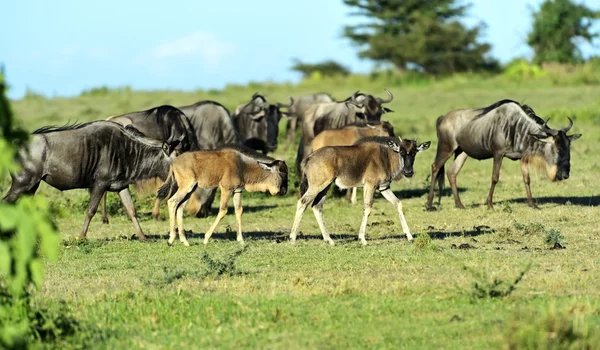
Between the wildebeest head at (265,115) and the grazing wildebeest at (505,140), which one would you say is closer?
the grazing wildebeest at (505,140)

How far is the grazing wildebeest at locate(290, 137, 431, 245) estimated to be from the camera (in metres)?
11.7

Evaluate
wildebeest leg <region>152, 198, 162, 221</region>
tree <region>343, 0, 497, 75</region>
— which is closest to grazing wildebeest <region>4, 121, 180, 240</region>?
wildebeest leg <region>152, 198, 162, 221</region>

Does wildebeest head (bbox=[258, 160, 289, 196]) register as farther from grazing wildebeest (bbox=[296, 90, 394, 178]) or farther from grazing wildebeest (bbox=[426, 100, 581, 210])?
grazing wildebeest (bbox=[296, 90, 394, 178])

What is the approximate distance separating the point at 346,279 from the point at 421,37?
48.9m

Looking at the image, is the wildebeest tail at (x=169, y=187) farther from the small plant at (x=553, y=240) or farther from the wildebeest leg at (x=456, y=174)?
the wildebeest leg at (x=456, y=174)

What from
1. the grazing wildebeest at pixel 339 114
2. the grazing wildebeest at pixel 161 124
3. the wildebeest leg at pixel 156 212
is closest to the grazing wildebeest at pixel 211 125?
the grazing wildebeest at pixel 161 124

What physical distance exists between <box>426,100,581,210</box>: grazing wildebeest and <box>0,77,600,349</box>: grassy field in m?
0.60

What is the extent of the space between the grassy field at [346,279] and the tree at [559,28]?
134 ft

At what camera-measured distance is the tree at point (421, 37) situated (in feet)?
184

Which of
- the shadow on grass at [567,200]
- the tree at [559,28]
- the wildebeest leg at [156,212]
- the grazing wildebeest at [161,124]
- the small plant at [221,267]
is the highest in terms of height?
the tree at [559,28]

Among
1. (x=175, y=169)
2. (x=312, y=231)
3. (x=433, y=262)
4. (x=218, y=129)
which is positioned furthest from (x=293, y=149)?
(x=433, y=262)

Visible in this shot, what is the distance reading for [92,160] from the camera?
1241cm

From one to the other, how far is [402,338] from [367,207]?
483cm

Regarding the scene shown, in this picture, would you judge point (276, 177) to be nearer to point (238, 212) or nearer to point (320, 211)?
point (238, 212)
